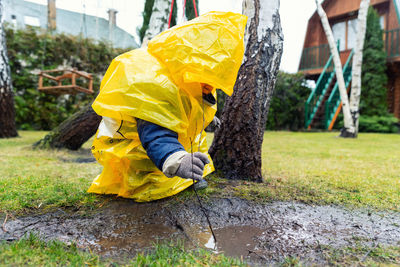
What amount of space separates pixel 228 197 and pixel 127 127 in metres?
0.84

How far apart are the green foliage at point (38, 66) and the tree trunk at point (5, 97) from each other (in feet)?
6.72

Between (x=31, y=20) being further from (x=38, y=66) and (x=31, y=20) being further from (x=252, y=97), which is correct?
(x=252, y=97)

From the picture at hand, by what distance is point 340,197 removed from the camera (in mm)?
2176

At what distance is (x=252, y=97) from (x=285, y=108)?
10158 millimetres

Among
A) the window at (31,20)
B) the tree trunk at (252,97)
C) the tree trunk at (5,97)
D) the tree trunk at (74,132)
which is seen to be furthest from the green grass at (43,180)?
the window at (31,20)

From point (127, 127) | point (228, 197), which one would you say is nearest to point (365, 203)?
point (228, 197)

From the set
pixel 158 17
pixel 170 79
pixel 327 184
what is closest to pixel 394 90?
pixel 158 17

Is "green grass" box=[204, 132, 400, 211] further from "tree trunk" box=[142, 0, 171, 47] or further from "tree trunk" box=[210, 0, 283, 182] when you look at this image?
"tree trunk" box=[142, 0, 171, 47]

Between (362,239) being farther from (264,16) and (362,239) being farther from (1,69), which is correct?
(1,69)

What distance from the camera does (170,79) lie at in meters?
1.56

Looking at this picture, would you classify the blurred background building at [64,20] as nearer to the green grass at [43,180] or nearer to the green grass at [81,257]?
the green grass at [43,180]

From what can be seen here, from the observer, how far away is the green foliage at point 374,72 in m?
12.3

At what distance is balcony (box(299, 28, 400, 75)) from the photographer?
1232 cm

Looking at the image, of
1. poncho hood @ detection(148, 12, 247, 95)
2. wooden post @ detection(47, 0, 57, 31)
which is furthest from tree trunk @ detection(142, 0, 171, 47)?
wooden post @ detection(47, 0, 57, 31)
